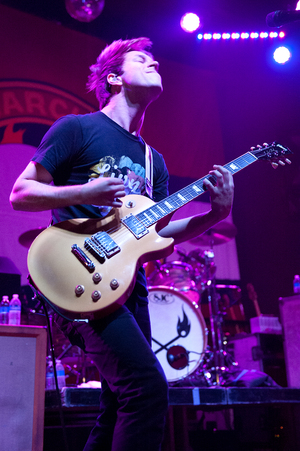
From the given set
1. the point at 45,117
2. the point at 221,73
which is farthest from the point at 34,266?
the point at 221,73

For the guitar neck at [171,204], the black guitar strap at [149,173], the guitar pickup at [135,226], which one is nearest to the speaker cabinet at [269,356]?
the guitar neck at [171,204]

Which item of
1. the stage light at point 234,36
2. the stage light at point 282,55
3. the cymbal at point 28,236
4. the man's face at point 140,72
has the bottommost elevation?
the cymbal at point 28,236

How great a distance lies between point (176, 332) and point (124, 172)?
3473 mm

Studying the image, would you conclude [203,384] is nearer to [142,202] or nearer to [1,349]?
[1,349]

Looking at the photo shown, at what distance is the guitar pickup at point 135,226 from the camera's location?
1.98 metres

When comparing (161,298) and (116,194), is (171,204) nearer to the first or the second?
(116,194)

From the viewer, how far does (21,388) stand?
2816mm

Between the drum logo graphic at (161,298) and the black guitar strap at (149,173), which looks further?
the drum logo graphic at (161,298)

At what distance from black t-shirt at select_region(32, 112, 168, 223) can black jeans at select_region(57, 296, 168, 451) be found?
0.59m

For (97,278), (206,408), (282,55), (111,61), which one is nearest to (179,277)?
(206,408)

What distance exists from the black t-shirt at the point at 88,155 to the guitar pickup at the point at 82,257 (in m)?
0.26

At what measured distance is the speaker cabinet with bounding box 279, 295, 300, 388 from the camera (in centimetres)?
517

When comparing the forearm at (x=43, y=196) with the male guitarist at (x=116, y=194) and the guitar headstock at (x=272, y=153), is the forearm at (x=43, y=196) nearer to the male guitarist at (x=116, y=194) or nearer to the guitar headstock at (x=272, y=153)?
the male guitarist at (x=116, y=194)

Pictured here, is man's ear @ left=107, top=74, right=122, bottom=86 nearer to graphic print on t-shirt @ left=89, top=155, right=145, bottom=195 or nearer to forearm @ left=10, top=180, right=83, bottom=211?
graphic print on t-shirt @ left=89, top=155, right=145, bottom=195
